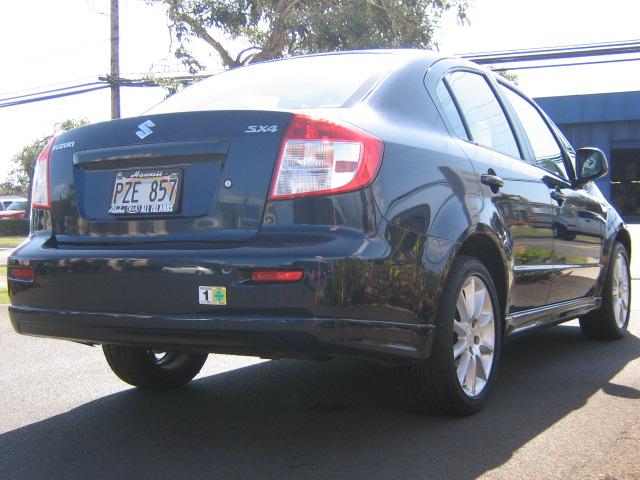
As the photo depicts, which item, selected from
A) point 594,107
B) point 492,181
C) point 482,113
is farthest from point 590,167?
point 594,107

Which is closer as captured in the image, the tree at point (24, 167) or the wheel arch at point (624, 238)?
the wheel arch at point (624, 238)

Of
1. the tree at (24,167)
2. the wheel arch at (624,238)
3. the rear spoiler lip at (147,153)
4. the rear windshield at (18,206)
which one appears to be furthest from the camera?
the tree at (24,167)

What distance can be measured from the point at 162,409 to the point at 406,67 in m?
2.03

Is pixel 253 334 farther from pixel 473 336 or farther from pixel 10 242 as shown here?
pixel 10 242

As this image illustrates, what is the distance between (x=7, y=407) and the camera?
160 inches

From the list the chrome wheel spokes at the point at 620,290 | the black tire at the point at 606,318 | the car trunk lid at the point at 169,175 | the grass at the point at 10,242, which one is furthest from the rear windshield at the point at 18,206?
A: the car trunk lid at the point at 169,175

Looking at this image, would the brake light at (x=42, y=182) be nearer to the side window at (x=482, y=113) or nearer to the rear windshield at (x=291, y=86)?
the rear windshield at (x=291, y=86)

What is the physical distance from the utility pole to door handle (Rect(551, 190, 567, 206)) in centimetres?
1763

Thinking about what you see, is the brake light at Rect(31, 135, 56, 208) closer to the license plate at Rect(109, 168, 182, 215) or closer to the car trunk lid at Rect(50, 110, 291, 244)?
the car trunk lid at Rect(50, 110, 291, 244)

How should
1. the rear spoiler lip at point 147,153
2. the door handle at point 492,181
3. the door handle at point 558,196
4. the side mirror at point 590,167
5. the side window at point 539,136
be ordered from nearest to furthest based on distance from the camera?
the rear spoiler lip at point 147,153, the door handle at point 492,181, the door handle at point 558,196, the side window at point 539,136, the side mirror at point 590,167

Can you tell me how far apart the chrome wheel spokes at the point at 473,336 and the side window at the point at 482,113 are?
0.82 meters

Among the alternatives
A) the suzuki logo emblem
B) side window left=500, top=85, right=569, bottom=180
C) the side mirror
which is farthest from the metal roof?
the suzuki logo emblem

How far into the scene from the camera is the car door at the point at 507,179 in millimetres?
3896

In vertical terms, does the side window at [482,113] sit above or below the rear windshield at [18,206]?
above
